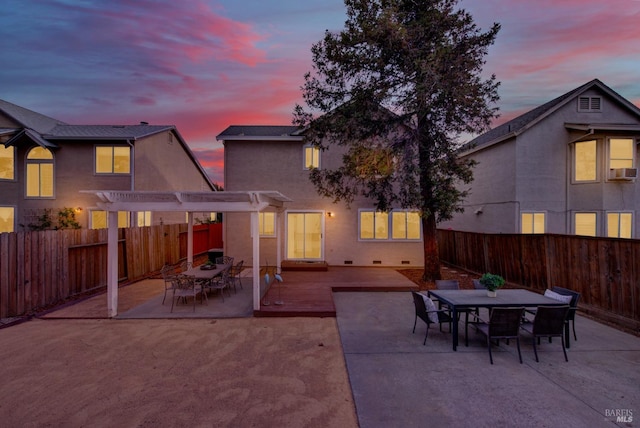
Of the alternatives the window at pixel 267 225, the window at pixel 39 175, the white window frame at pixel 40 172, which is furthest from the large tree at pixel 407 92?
the window at pixel 39 175

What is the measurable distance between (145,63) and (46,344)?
1272 centimetres

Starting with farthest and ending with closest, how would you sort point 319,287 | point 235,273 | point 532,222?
point 532,222 → point 235,273 → point 319,287

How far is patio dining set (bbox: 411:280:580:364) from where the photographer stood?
15.3ft

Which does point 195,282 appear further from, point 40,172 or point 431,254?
point 40,172

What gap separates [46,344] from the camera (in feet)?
17.4

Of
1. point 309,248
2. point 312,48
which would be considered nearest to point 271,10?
point 312,48

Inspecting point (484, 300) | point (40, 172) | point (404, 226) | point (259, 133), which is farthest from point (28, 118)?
point (484, 300)

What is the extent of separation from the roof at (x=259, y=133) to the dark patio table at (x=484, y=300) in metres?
8.71

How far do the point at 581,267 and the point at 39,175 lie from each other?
20.4m

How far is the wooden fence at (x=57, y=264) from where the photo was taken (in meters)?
6.45

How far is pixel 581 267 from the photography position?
279 inches

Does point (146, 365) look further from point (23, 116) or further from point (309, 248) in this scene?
point (23, 116)

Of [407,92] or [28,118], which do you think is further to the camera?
[28,118]

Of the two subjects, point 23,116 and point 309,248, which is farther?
point 23,116
